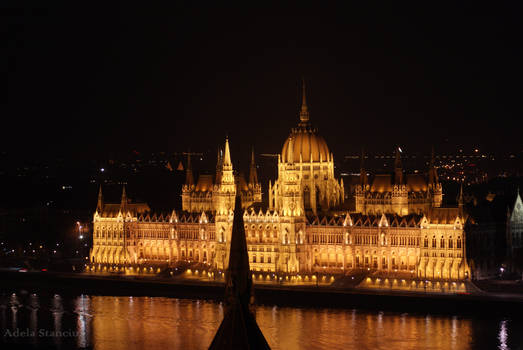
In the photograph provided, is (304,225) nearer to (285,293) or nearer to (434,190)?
(285,293)

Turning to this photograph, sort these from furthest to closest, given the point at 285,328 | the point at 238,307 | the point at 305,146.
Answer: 1. the point at 305,146
2. the point at 285,328
3. the point at 238,307

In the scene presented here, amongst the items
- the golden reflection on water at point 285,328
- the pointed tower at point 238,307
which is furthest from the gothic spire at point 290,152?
the pointed tower at point 238,307

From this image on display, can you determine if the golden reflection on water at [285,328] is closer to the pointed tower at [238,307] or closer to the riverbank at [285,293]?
the riverbank at [285,293]

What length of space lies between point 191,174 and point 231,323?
101 meters

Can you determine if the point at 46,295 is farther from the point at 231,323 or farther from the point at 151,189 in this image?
the point at 231,323

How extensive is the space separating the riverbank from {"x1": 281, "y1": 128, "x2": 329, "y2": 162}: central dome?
18.0 m

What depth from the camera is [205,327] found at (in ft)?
363

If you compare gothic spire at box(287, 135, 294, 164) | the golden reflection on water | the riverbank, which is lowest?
the golden reflection on water

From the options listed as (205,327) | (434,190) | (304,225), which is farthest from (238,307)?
(434,190)

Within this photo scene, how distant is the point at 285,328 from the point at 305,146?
114 ft

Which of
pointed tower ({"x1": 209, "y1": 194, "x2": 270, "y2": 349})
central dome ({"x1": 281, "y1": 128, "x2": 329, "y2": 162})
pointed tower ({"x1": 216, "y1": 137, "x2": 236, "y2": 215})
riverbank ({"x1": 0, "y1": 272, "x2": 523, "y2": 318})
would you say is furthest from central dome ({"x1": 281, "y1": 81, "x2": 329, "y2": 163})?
pointed tower ({"x1": 209, "y1": 194, "x2": 270, "y2": 349})

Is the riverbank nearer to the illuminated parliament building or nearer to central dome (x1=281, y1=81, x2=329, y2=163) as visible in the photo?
the illuminated parliament building

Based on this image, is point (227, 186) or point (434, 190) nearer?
point (434, 190)

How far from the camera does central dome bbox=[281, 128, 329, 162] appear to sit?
14100 cm
